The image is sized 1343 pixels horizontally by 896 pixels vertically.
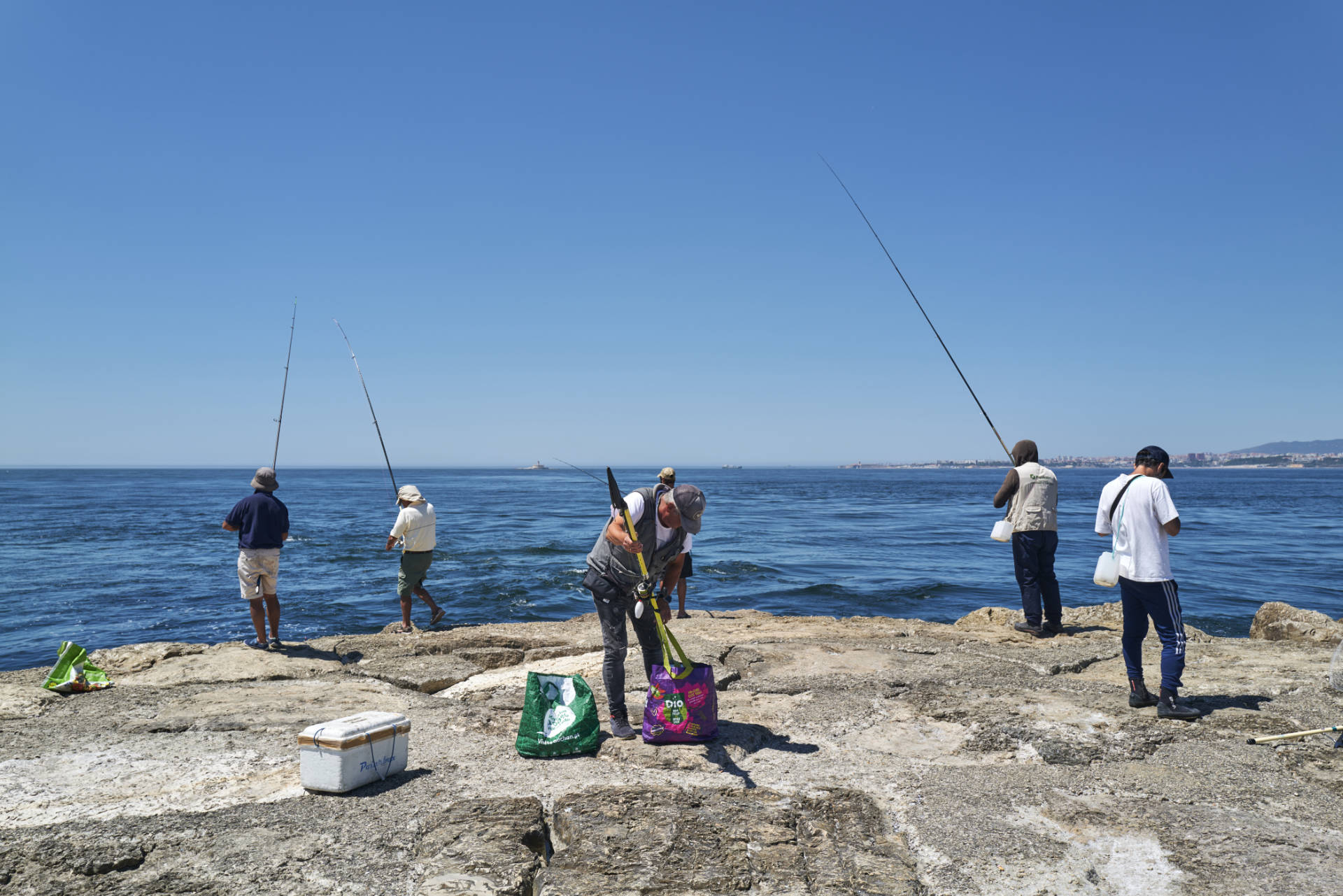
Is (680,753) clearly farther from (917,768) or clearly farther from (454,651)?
(454,651)

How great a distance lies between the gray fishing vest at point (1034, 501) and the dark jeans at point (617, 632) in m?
4.43

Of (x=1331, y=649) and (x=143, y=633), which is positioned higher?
(x=1331, y=649)

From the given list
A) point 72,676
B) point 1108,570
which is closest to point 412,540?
point 72,676

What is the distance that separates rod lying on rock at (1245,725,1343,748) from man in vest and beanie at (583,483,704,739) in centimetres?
346

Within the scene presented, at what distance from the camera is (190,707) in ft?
18.3

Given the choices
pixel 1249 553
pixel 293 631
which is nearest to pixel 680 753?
pixel 293 631

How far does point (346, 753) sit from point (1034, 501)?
21.0 ft

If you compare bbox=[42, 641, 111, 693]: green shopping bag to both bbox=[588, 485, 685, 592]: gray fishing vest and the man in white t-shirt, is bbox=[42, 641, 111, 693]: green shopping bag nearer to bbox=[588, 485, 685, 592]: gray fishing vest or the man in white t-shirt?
bbox=[588, 485, 685, 592]: gray fishing vest

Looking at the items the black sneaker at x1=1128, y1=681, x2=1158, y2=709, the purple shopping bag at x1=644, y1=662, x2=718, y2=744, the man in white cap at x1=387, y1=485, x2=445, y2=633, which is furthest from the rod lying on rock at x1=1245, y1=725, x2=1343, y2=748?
the man in white cap at x1=387, y1=485, x2=445, y2=633

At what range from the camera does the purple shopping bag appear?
461 cm

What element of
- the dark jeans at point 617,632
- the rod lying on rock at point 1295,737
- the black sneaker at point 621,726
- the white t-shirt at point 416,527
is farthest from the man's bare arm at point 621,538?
the white t-shirt at point 416,527

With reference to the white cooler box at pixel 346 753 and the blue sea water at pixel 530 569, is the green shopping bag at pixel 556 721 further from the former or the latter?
the blue sea water at pixel 530 569

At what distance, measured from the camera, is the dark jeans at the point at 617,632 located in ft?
15.3

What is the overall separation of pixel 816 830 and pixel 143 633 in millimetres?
12102
